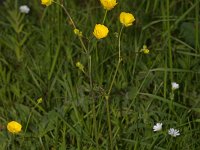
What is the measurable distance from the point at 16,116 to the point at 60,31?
1.92 ft

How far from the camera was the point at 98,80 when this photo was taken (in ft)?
7.57

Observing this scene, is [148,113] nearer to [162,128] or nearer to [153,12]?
[162,128]

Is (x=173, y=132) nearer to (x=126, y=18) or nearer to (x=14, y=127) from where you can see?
(x=126, y=18)

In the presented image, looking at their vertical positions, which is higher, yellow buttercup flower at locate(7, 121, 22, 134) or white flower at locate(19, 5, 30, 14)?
white flower at locate(19, 5, 30, 14)

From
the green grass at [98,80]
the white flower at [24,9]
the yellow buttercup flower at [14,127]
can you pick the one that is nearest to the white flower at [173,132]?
the green grass at [98,80]

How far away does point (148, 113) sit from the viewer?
7.07 ft

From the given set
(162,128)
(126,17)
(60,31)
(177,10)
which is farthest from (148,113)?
(177,10)

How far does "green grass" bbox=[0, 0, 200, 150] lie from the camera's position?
2.04 m

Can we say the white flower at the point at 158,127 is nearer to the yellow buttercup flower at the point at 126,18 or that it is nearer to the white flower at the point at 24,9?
the yellow buttercup flower at the point at 126,18

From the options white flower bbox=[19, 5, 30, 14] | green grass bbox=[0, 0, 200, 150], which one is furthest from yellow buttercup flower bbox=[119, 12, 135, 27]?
white flower bbox=[19, 5, 30, 14]

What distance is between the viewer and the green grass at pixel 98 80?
204 cm

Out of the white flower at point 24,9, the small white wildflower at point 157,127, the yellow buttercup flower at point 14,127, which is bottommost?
the yellow buttercup flower at point 14,127

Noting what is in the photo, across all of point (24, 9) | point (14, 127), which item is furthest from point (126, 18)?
point (24, 9)

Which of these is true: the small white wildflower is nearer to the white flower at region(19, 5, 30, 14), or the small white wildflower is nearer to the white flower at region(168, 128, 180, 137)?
the white flower at region(168, 128, 180, 137)
